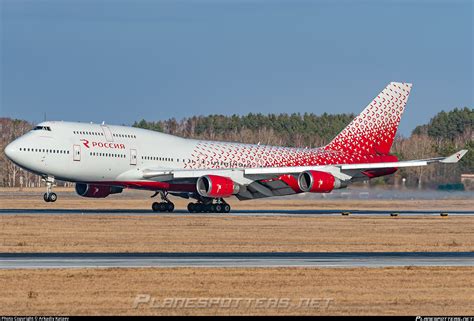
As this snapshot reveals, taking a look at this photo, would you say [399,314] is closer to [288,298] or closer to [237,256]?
[288,298]

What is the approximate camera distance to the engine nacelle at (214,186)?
2435 inches

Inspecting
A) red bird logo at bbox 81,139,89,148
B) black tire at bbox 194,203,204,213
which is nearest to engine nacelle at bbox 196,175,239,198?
black tire at bbox 194,203,204,213

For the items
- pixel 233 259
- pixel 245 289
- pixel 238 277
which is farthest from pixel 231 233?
pixel 245 289

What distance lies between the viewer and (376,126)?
73.5 m

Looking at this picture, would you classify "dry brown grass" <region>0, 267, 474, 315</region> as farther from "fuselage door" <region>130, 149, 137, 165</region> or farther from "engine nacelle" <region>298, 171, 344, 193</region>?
"fuselage door" <region>130, 149, 137, 165</region>

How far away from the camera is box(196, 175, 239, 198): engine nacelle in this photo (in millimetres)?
61844

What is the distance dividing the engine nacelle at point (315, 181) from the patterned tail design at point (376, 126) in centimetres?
852

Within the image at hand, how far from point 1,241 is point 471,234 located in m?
19.2

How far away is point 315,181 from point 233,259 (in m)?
32.2

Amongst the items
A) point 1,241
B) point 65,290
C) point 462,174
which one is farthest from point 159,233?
point 462,174

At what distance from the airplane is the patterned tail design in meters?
0.92

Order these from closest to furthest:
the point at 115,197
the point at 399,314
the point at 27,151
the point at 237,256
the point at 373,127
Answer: the point at 399,314, the point at 237,256, the point at 27,151, the point at 373,127, the point at 115,197

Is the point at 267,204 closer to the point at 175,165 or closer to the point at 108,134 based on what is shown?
the point at 175,165

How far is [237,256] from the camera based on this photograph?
32844mm
